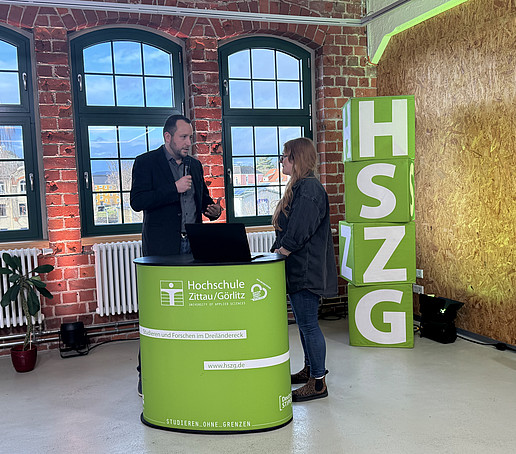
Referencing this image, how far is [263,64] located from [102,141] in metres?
1.79

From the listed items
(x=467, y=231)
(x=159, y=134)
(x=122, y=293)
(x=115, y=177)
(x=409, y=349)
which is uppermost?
(x=159, y=134)

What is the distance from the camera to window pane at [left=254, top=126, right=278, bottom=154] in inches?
219

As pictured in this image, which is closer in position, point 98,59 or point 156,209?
point 156,209

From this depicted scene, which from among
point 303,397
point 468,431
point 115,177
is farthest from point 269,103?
point 468,431

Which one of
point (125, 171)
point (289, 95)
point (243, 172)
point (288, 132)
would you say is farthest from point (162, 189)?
point (289, 95)

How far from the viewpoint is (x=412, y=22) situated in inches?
201

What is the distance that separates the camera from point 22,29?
4.70 m

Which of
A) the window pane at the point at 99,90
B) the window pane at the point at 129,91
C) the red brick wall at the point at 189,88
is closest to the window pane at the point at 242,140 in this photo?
the red brick wall at the point at 189,88

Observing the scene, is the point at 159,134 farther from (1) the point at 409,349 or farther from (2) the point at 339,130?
(1) the point at 409,349

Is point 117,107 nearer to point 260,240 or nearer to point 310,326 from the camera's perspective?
point 260,240

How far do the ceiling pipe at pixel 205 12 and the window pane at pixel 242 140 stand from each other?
1052mm

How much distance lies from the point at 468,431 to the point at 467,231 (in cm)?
216

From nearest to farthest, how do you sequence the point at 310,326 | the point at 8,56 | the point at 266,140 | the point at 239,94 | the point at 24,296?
the point at 310,326 → the point at 24,296 → the point at 8,56 → the point at 239,94 → the point at 266,140

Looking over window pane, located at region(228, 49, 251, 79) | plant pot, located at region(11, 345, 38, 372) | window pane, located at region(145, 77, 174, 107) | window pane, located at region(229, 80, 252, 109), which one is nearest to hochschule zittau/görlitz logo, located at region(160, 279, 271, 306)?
plant pot, located at region(11, 345, 38, 372)
